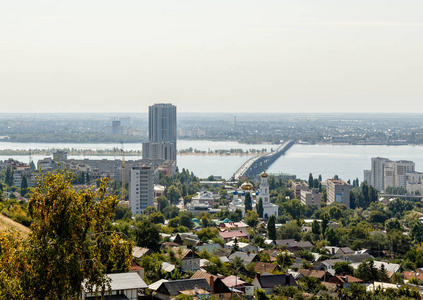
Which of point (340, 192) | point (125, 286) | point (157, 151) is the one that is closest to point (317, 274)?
point (125, 286)

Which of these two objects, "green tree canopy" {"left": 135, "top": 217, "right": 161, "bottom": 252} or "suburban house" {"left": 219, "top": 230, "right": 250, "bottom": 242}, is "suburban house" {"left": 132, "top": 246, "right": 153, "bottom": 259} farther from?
"suburban house" {"left": 219, "top": 230, "right": 250, "bottom": 242}

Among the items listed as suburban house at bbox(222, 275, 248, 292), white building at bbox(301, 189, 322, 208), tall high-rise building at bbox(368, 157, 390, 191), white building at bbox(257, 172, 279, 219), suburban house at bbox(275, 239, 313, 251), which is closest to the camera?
suburban house at bbox(222, 275, 248, 292)

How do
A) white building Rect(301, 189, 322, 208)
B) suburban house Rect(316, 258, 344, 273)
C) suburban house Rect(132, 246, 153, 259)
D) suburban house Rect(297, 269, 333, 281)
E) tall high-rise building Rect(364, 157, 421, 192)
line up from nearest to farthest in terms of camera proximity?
suburban house Rect(132, 246, 153, 259) < suburban house Rect(297, 269, 333, 281) < suburban house Rect(316, 258, 344, 273) < white building Rect(301, 189, 322, 208) < tall high-rise building Rect(364, 157, 421, 192)

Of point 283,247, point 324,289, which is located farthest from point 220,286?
point 283,247

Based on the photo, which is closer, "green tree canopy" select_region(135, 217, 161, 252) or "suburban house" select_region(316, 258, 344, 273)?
"green tree canopy" select_region(135, 217, 161, 252)

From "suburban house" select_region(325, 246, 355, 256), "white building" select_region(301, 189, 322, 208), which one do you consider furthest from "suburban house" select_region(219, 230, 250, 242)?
"white building" select_region(301, 189, 322, 208)

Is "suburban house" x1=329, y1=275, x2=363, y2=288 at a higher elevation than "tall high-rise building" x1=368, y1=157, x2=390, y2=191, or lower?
higher

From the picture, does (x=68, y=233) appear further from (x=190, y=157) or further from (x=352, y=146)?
(x=352, y=146)

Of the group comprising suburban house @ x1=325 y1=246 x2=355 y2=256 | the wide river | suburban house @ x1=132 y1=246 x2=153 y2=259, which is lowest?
the wide river
